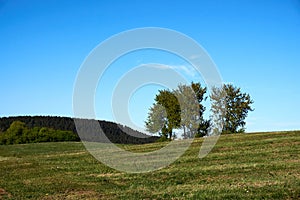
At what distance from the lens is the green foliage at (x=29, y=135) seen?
3231 inches

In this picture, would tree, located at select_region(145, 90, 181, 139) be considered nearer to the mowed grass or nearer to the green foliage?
the green foliage

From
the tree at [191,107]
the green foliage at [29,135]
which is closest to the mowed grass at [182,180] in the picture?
the tree at [191,107]

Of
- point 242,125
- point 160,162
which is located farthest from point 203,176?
point 242,125

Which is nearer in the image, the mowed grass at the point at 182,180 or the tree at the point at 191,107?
the mowed grass at the point at 182,180

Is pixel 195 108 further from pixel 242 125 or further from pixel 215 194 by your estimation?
pixel 215 194

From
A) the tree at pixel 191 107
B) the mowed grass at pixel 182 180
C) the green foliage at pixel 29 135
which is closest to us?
the mowed grass at pixel 182 180

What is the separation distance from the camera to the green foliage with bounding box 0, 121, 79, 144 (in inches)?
3231

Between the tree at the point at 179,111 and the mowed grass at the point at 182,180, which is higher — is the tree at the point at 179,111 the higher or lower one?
the higher one

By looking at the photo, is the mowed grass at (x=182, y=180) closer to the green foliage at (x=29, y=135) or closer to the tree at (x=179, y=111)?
the tree at (x=179, y=111)

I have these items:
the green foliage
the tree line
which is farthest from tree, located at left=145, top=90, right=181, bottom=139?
the green foliage

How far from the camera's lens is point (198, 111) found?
205 feet

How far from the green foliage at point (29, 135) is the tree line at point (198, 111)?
26.5 metres

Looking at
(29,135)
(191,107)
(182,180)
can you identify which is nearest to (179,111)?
(191,107)

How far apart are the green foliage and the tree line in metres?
26.5
